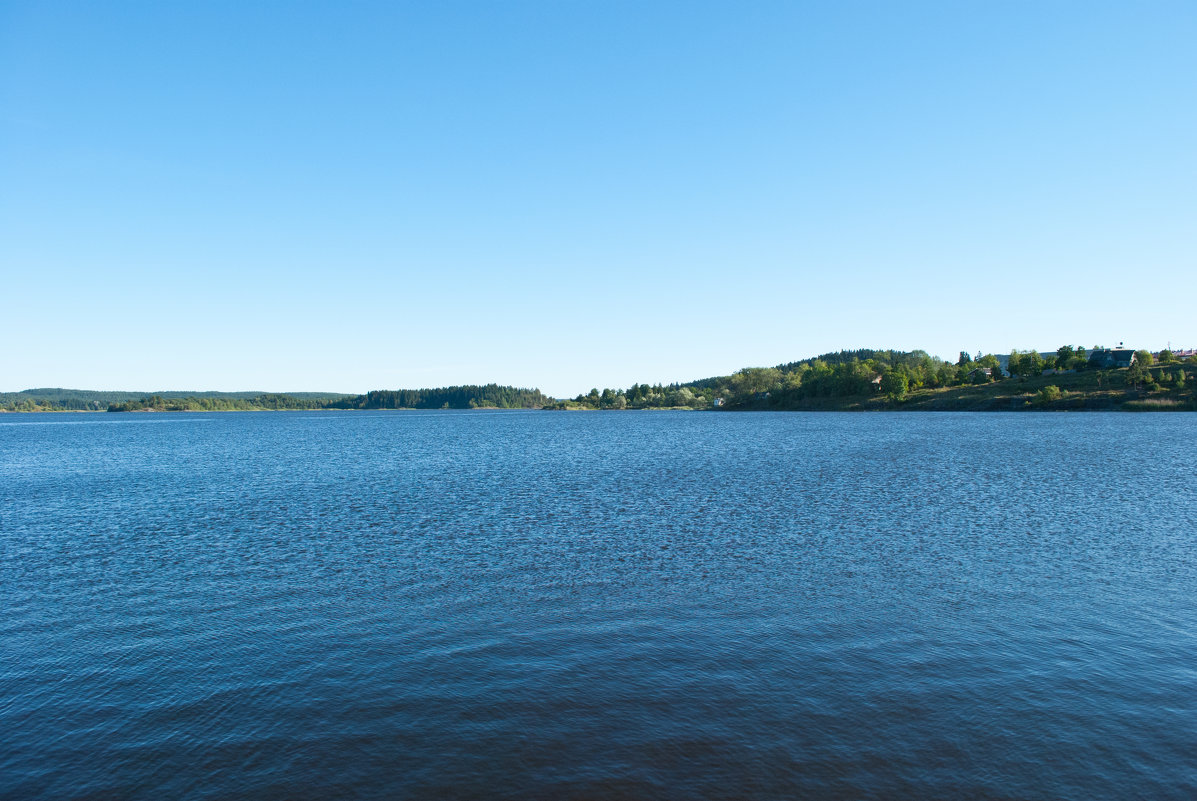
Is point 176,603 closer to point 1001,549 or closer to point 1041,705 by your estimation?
point 1041,705

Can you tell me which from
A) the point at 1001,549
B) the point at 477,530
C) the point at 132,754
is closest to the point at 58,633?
the point at 132,754

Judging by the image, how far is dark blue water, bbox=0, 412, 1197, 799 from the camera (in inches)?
550

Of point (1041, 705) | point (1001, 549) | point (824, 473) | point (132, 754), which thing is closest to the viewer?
point (132, 754)

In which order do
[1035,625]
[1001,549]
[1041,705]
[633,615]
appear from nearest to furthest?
[1041,705]
[1035,625]
[633,615]
[1001,549]

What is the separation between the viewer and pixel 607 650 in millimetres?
20109

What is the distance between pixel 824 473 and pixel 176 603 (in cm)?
5330

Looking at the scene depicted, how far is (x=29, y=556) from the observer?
108 ft

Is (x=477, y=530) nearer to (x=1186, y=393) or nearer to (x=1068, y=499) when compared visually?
(x=1068, y=499)

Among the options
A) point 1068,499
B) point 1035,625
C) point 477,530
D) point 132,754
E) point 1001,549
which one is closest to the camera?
point 132,754

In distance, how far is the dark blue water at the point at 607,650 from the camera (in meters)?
14.0

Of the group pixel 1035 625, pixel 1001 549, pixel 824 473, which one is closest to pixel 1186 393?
pixel 824 473

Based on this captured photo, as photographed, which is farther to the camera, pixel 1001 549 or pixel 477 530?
pixel 477 530

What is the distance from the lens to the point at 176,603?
2534cm

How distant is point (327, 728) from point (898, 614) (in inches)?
728
